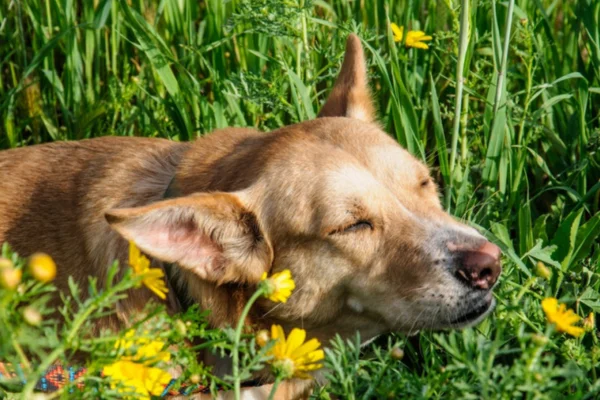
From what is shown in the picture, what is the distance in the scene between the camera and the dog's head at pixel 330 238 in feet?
10.1

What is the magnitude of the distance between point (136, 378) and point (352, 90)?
6.61ft

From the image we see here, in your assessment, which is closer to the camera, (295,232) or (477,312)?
(477,312)

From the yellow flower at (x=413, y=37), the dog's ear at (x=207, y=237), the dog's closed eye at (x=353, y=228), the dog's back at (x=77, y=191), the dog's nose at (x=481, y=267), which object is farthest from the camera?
the yellow flower at (x=413, y=37)

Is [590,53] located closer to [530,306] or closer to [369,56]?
[369,56]

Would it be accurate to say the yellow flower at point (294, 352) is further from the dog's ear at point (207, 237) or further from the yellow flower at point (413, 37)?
the yellow flower at point (413, 37)

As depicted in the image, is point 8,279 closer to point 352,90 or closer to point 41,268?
point 41,268

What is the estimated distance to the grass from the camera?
12.5 ft

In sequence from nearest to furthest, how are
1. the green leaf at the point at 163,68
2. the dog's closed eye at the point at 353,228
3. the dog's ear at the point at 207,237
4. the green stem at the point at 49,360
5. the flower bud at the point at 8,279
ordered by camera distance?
1. the flower bud at the point at 8,279
2. the green stem at the point at 49,360
3. the dog's ear at the point at 207,237
4. the dog's closed eye at the point at 353,228
5. the green leaf at the point at 163,68

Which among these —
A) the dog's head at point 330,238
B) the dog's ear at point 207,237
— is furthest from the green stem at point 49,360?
the dog's head at point 330,238

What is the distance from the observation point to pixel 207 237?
10.3ft

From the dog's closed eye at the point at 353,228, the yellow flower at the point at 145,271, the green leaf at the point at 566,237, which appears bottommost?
the green leaf at the point at 566,237

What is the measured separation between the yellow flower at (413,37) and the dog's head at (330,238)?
1119 mm

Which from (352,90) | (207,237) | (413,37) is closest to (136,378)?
(207,237)

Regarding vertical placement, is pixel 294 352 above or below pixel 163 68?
below
